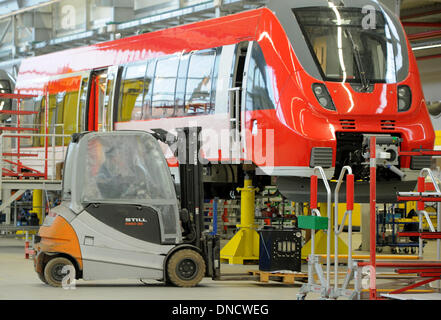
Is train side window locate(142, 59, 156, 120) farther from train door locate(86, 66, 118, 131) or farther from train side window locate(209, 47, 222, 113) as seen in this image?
train side window locate(209, 47, 222, 113)

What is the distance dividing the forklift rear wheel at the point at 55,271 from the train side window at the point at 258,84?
3959 millimetres

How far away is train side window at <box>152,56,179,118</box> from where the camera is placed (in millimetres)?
16047

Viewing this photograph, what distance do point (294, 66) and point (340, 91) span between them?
2.38 feet

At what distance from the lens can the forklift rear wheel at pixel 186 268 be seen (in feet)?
36.9

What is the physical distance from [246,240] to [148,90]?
3316 millimetres

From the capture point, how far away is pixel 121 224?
11312 mm

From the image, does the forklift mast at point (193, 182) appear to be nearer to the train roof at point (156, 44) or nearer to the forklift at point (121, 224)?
the forklift at point (121, 224)

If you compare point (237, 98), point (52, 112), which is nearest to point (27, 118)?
point (52, 112)

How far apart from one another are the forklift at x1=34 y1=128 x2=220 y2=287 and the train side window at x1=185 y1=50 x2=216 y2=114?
11.5 feet

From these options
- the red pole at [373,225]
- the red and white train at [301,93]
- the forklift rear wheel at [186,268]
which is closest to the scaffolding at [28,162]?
the red and white train at [301,93]

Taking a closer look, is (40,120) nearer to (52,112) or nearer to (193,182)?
(52,112)

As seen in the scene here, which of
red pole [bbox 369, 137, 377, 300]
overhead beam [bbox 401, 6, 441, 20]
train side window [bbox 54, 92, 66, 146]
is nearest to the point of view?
red pole [bbox 369, 137, 377, 300]

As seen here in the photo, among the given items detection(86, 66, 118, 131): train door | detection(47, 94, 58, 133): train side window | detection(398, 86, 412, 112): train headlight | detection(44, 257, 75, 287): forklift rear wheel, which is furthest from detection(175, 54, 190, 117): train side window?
detection(47, 94, 58, 133): train side window
